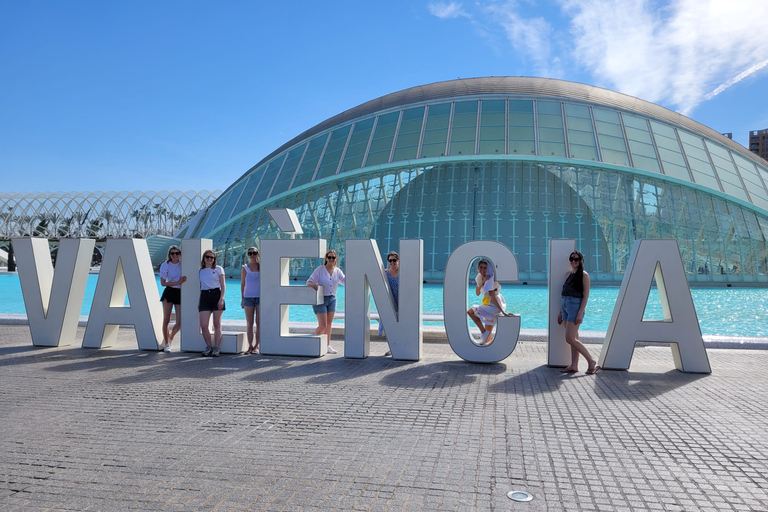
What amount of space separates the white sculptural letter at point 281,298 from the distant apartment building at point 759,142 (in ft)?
477

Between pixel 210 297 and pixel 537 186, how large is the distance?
20837 mm

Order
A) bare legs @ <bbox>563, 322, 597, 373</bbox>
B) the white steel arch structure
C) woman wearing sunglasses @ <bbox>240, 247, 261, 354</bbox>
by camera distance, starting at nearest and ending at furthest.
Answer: bare legs @ <bbox>563, 322, 597, 373</bbox>, woman wearing sunglasses @ <bbox>240, 247, 261, 354</bbox>, the white steel arch structure

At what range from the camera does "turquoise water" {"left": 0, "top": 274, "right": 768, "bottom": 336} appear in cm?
1410

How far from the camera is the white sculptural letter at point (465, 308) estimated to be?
26.4 ft

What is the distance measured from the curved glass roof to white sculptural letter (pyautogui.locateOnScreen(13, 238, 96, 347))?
696 inches

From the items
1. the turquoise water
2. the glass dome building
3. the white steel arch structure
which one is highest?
the white steel arch structure

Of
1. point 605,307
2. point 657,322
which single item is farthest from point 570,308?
point 605,307

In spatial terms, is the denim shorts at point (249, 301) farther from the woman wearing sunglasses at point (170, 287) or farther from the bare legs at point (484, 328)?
the bare legs at point (484, 328)

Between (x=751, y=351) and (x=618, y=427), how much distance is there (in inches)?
236

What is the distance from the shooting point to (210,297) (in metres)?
8.88

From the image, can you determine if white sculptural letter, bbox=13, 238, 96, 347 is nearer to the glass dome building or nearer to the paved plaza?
the paved plaza

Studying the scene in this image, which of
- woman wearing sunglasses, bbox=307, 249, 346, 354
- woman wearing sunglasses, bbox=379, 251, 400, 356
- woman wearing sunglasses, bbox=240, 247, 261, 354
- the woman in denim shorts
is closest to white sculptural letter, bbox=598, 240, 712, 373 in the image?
the woman in denim shorts

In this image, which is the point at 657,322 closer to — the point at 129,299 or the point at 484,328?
the point at 484,328

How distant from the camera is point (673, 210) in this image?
2606 cm
